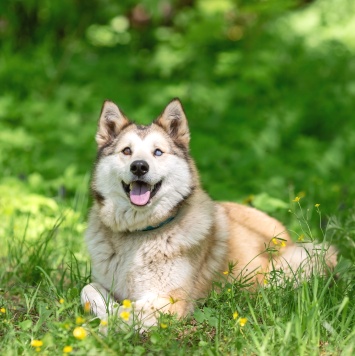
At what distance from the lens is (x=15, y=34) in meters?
10.3

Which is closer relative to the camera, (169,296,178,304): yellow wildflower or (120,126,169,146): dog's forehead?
(169,296,178,304): yellow wildflower

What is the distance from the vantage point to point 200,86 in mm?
9344

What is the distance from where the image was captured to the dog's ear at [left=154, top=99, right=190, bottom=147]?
4598mm

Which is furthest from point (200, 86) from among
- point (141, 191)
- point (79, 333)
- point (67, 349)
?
point (67, 349)

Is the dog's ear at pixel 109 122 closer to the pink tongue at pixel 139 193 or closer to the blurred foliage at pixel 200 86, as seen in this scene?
the pink tongue at pixel 139 193

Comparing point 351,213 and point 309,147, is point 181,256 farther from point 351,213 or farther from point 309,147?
point 309,147

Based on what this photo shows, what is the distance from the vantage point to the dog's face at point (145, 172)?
14.2 ft

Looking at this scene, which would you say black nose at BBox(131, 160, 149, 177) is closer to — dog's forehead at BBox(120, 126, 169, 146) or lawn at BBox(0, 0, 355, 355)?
dog's forehead at BBox(120, 126, 169, 146)

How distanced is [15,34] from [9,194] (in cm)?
445

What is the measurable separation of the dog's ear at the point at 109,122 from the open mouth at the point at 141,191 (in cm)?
45

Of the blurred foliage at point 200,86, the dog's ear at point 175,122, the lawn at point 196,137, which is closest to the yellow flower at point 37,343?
the lawn at point 196,137

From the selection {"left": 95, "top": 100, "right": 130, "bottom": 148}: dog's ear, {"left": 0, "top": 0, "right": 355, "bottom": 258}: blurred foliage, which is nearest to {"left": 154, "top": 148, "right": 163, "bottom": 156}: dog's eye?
{"left": 95, "top": 100, "right": 130, "bottom": 148}: dog's ear

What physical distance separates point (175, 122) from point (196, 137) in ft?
12.5

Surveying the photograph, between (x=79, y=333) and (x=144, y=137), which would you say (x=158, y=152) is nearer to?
(x=144, y=137)
